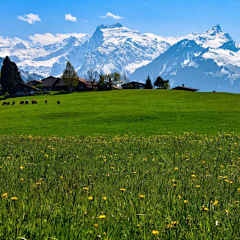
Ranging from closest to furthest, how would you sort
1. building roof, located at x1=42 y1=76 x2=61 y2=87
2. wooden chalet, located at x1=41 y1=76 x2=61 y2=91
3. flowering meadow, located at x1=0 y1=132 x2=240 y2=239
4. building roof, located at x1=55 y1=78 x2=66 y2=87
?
flowering meadow, located at x1=0 y1=132 x2=240 y2=239, building roof, located at x1=55 y1=78 x2=66 y2=87, wooden chalet, located at x1=41 y1=76 x2=61 y2=91, building roof, located at x1=42 y1=76 x2=61 y2=87

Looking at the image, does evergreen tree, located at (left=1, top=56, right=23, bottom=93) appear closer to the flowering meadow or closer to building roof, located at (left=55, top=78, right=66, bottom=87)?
building roof, located at (left=55, top=78, right=66, bottom=87)

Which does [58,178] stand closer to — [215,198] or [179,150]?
[215,198]

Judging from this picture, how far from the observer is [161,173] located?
7750mm

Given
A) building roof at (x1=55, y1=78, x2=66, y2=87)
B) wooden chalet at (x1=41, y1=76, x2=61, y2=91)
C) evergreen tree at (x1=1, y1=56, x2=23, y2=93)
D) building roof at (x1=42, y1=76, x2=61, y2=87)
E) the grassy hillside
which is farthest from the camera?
building roof at (x1=42, y1=76, x2=61, y2=87)

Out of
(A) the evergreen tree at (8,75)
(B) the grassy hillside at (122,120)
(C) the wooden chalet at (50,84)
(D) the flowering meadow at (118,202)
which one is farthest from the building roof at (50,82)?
(D) the flowering meadow at (118,202)

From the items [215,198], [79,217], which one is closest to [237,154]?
[215,198]

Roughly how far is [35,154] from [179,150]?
271 inches

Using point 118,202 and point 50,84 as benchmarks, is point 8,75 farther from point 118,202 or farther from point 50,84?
point 118,202

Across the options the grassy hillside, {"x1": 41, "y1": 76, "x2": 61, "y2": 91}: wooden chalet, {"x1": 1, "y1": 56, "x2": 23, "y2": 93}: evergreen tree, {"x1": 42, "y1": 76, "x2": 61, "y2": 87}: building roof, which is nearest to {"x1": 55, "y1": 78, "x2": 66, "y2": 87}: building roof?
{"x1": 41, "y1": 76, "x2": 61, "y2": 91}: wooden chalet

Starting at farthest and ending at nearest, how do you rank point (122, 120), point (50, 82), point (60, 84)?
point (50, 82), point (60, 84), point (122, 120)

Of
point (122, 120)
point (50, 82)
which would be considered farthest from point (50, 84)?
point (122, 120)

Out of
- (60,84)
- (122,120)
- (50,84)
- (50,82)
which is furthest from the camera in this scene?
(50,82)

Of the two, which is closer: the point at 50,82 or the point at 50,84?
the point at 50,84

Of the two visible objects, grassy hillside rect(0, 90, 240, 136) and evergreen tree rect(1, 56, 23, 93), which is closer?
grassy hillside rect(0, 90, 240, 136)
